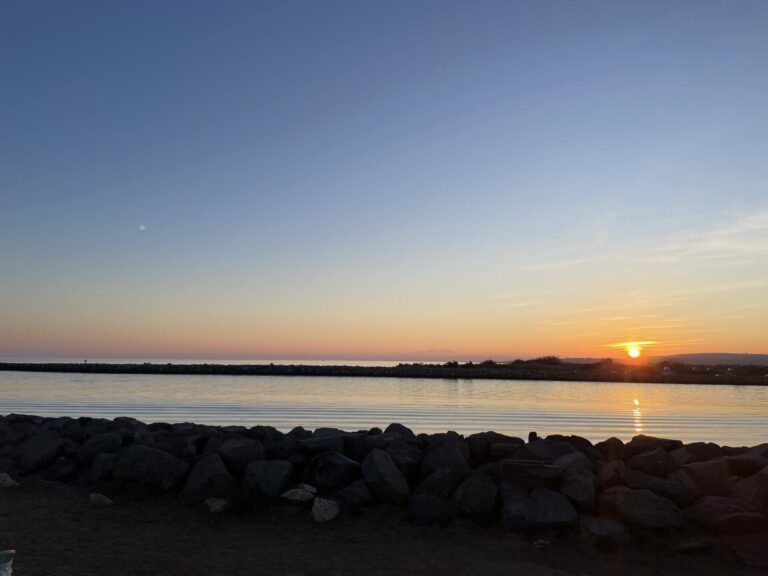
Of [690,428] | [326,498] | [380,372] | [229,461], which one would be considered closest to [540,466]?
[326,498]

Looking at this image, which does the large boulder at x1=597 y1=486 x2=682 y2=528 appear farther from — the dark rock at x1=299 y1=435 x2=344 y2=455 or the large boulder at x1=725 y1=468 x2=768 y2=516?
the dark rock at x1=299 y1=435 x2=344 y2=455

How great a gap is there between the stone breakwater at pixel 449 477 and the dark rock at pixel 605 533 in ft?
0.04

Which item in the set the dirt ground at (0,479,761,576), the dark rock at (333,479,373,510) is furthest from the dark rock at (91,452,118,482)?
the dark rock at (333,479,373,510)

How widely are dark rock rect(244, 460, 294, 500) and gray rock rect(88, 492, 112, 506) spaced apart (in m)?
1.67

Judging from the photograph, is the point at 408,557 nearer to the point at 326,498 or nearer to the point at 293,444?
the point at 326,498

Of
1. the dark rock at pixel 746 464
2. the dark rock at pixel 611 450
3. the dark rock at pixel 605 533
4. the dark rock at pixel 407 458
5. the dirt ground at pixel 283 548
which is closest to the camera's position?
the dirt ground at pixel 283 548

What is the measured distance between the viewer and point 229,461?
27.8 ft

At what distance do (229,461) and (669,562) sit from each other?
5.36 m

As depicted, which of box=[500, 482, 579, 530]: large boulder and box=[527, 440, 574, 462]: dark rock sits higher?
box=[527, 440, 574, 462]: dark rock

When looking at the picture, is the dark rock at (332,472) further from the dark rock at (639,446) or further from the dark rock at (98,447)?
the dark rock at (639,446)

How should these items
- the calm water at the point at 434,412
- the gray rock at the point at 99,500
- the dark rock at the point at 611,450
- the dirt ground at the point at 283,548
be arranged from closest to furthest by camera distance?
the dirt ground at the point at 283,548 < the gray rock at the point at 99,500 < the dark rock at the point at 611,450 < the calm water at the point at 434,412

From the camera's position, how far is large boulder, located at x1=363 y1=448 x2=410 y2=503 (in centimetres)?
759

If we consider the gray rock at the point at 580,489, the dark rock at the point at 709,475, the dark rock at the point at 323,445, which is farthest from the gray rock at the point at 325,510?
the dark rock at the point at 709,475

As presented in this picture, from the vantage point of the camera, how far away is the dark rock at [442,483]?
300 inches
